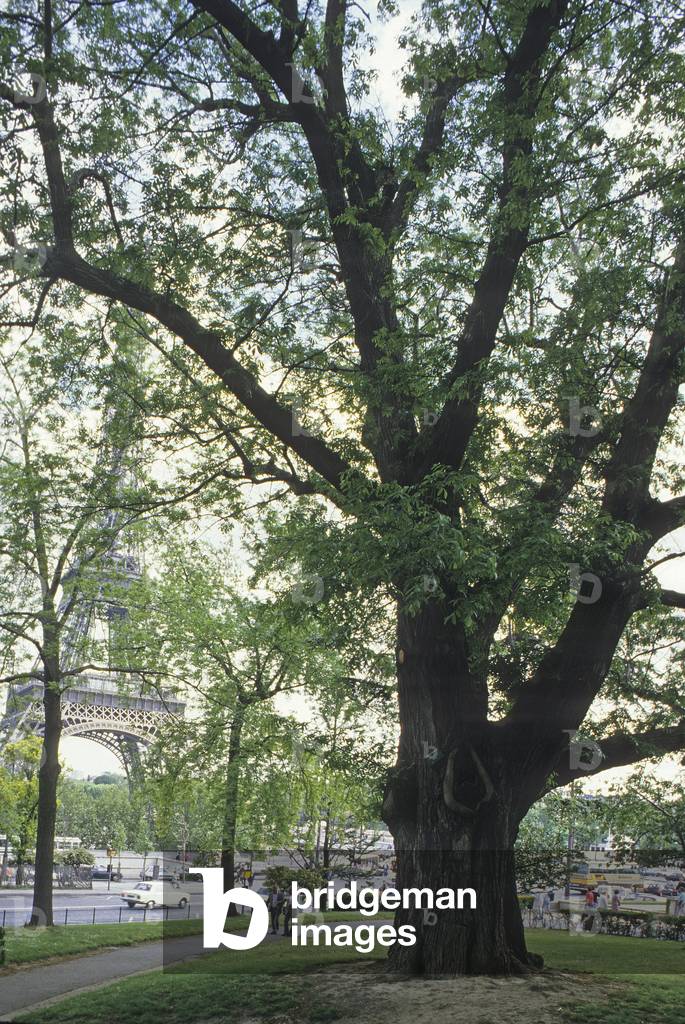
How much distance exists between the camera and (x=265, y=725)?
24688 millimetres

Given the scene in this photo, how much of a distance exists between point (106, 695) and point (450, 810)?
154ft

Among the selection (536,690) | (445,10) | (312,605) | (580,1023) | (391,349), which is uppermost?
(445,10)

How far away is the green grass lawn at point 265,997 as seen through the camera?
8.51 meters

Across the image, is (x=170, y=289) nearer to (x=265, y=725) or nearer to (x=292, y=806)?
(x=265, y=725)

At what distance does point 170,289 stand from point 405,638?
16.9 feet

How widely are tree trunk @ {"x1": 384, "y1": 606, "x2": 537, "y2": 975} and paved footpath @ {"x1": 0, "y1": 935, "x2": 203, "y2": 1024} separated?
14.5ft

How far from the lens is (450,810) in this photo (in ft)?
32.2

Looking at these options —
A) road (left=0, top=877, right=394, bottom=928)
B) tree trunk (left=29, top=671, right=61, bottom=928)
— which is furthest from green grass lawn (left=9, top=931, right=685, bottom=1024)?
road (left=0, top=877, right=394, bottom=928)

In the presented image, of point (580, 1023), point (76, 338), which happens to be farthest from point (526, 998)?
point (76, 338)

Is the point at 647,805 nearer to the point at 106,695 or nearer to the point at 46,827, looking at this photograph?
the point at 46,827

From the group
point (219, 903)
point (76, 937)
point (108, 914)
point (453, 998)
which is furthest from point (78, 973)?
point (108, 914)

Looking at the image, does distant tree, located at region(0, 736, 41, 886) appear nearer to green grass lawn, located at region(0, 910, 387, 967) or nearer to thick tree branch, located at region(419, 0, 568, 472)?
green grass lawn, located at region(0, 910, 387, 967)

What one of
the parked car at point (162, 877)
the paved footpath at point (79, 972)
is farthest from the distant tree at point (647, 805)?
the parked car at point (162, 877)

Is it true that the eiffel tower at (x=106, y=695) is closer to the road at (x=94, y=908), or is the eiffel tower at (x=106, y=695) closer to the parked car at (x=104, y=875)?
the road at (x=94, y=908)
